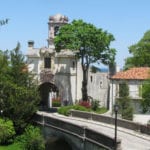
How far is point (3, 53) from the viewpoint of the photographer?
51.5 meters

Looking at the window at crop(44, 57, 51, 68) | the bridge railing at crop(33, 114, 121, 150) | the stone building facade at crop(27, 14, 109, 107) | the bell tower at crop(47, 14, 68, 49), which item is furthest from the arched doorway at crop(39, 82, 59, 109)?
the bridge railing at crop(33, 114, 121, 150)

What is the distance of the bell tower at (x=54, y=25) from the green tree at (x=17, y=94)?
24.6 m

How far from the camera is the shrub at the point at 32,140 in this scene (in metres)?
42.0

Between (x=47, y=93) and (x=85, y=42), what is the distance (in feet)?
34.0

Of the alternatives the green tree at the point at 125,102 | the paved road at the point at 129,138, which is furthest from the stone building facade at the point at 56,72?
the paved road at the point at 129,138

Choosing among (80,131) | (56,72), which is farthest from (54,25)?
(80,131)

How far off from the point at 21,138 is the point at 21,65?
7.55 m

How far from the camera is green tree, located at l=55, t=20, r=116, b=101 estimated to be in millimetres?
67250

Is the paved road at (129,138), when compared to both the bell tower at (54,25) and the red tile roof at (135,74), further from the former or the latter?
the bell tower at (54,25)

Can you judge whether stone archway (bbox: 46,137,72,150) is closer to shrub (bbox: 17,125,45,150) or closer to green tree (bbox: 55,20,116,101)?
shrub (bbox: 17,125,45,150)

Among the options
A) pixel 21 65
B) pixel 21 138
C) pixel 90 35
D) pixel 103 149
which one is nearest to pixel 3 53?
pixel 21 65

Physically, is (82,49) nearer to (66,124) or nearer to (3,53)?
(3,53)

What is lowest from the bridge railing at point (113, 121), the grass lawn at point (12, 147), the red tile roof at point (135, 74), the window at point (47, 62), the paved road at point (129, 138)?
the grass lawn at point (12, 147)

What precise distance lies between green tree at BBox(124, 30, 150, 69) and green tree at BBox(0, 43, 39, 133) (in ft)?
103
